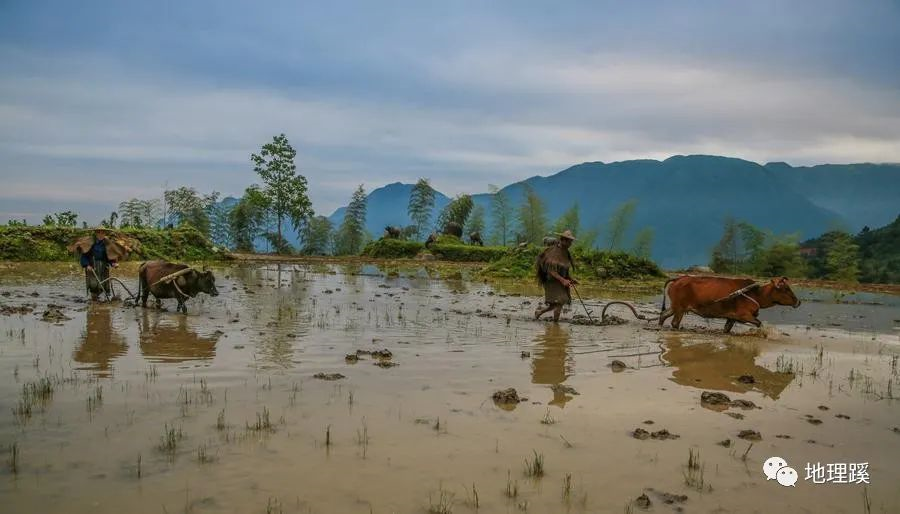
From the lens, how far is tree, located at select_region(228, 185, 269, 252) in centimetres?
5244

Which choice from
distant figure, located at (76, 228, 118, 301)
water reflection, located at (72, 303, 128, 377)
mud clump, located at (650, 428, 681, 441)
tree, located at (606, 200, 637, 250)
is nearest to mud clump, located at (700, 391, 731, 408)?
mud clump, located at (650, 428, 681, 441)

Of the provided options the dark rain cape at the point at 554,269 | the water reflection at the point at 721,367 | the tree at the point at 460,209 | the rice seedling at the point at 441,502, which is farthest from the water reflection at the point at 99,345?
the tree at the point at 460,209

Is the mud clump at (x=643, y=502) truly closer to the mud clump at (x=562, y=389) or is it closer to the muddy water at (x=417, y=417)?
the muddy water at (x=417, y=417)

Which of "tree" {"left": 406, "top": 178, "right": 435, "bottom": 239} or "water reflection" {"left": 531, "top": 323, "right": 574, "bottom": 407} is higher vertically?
"tree" {"left": 406, "top": 178, "right": 435, "bottom": 239}

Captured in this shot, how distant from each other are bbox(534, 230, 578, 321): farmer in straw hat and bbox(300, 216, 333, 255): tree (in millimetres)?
45006

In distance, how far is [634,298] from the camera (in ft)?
70.9

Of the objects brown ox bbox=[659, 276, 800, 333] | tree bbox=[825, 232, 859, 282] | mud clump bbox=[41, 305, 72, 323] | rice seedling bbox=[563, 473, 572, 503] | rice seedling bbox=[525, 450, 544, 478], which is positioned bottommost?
rice seedling bbox=[563, 473, 572, 503]

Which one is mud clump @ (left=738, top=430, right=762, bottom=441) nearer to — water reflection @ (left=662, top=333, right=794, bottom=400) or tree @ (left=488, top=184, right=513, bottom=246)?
water reflection @ (left=662, top=333, right=794, bottom=400)

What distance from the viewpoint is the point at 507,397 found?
7457mm

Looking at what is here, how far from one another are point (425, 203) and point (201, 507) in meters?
49.6

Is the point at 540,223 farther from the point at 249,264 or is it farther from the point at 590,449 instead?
the point at 590,449

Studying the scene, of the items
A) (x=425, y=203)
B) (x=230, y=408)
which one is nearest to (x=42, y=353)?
(x=230, y=408)

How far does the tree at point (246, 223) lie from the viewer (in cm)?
5244

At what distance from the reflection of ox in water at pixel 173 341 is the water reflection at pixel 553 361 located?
476 centimetres
